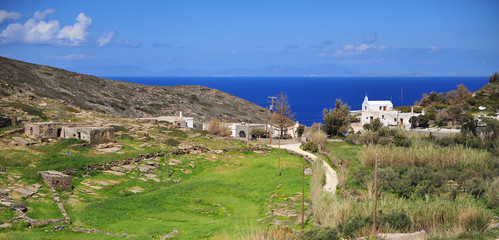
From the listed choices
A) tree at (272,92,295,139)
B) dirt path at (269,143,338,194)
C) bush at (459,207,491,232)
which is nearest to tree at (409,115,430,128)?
tree at (272,92,295,139)

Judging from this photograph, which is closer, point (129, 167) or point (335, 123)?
point (129, 167)

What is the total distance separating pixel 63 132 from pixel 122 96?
67.3 metres

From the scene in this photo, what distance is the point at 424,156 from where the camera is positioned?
34.8 m

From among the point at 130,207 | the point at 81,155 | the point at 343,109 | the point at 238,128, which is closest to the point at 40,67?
the point at 238,128

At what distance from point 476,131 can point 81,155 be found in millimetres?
36877

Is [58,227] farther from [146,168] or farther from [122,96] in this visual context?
[122,96]

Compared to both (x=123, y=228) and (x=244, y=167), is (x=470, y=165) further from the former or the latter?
(x=123, y=228)

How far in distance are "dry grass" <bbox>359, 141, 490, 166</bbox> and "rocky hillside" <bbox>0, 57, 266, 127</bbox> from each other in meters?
48.3

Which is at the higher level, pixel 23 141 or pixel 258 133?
pixel 23 141

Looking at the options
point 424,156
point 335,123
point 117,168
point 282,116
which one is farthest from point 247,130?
point 117,168

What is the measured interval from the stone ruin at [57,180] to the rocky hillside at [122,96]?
53.4 m

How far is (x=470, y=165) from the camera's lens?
3228 cm

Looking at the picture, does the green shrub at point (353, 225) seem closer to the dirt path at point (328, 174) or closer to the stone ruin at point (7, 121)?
the dirt path at point (328, 174)

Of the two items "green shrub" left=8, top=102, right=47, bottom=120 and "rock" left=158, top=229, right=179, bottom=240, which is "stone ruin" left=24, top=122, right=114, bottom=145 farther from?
"rock" left=158, top=229, right=179, bottom=240
